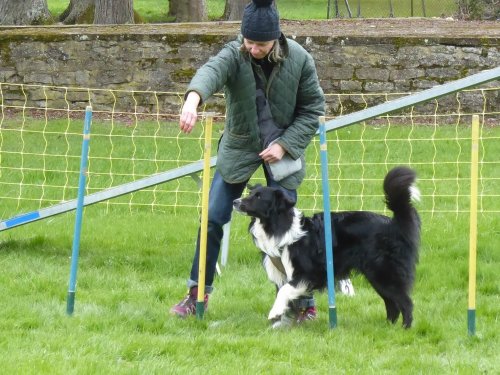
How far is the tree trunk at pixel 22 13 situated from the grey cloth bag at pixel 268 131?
13937 mm

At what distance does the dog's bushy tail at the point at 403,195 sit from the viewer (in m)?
5.70

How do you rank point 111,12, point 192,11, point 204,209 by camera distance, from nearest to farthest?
point 204,209
point 111,12
point 192,11

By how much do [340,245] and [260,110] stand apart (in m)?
0.95

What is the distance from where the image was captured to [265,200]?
18.9 ft

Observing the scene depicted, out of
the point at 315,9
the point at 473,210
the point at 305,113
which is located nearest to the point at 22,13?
the point at 305,113

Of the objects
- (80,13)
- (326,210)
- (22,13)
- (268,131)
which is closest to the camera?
(326,210)

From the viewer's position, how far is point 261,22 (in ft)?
18.0

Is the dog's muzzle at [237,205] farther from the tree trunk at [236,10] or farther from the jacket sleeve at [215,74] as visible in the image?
the tree trunk at [236,10]

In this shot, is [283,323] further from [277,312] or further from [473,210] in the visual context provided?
[473,210]

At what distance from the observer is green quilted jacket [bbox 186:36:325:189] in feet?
18.9

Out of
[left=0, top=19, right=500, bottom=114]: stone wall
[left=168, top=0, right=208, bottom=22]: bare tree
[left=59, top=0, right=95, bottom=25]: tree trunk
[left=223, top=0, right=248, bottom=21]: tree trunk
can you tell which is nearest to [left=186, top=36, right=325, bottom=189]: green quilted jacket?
[left=0, top=19, right=500, bottom=114]: stone wall

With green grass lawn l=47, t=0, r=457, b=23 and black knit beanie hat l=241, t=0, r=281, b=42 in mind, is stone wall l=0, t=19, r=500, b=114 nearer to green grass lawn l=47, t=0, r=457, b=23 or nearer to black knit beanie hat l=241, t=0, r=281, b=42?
black knit beanie hat l=241, t=0, r=281, b=42

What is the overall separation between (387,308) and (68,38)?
31.7 feet

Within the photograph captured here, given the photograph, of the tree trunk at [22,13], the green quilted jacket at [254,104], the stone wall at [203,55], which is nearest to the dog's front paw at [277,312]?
the green quilted jacket at [254,104]
